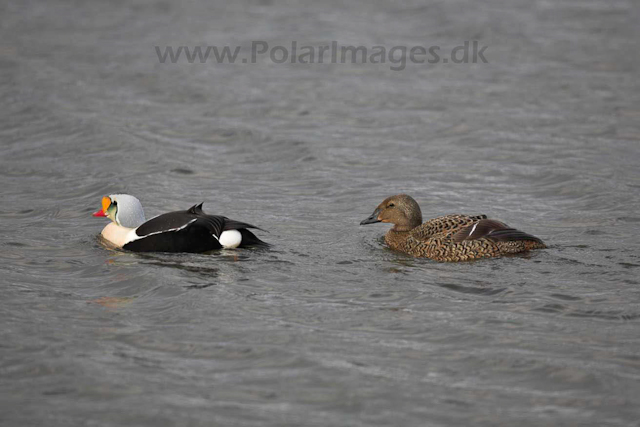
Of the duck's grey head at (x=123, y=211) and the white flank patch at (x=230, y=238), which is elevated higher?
the duck's grey head at (x=123, y=211)

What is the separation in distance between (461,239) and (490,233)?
0.28m

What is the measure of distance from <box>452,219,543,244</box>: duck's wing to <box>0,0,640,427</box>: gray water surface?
0.23m

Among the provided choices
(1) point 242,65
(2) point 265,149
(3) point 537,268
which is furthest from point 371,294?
(1) point 242,65

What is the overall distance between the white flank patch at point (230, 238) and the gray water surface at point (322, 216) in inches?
4.8

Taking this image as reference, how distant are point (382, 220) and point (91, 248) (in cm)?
292

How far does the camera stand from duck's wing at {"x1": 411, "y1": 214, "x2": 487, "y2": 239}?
30.3 feet

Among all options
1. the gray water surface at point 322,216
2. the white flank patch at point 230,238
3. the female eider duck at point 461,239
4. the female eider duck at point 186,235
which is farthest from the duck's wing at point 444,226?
the white flank patch at point 230,238

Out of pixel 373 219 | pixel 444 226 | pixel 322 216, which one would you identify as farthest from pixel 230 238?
pixel 444 226

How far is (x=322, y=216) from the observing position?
35.1ft

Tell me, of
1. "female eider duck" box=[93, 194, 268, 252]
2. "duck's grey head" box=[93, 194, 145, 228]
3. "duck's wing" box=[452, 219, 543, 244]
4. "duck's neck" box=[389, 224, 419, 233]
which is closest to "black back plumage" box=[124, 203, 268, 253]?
"female eider duck" box=[93, 194, 268, 252]

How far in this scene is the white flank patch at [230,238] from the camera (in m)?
9.16

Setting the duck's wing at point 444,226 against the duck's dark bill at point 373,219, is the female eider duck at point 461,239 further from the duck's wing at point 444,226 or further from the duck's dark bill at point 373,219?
the duck's dark bill at point 373,219

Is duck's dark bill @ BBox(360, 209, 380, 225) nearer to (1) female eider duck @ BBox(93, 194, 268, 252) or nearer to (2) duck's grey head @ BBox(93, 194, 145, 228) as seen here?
(1) female eider duck @ BBox(93, 194, 268, 252)

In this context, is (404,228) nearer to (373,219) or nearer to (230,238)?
(373,219)
